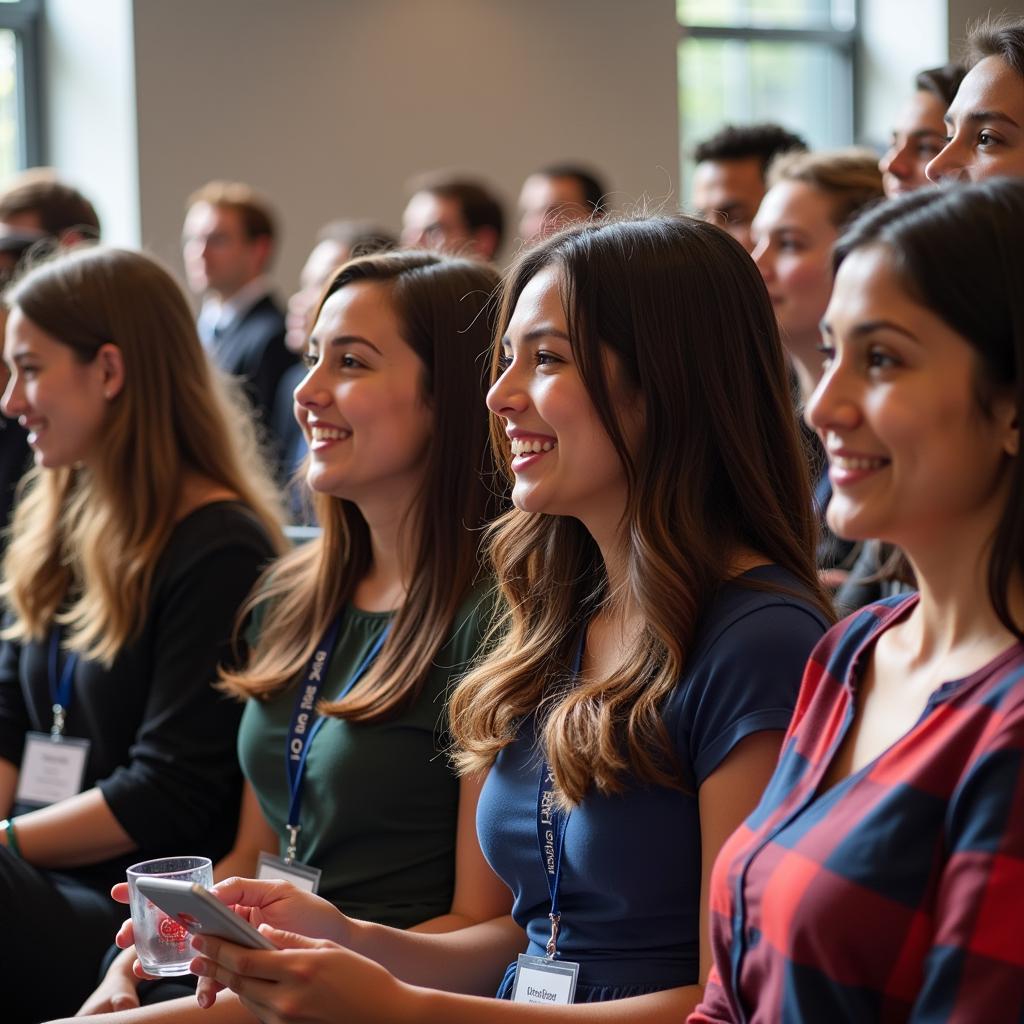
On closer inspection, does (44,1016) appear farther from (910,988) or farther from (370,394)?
(910,988)

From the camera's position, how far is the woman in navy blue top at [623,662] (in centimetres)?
151

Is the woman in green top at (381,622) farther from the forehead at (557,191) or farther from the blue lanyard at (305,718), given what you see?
the forehead at (557,191)

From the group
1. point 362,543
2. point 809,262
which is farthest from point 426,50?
point 362,543

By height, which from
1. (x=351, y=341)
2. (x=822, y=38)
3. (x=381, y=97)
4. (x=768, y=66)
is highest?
(x=822, y=38)

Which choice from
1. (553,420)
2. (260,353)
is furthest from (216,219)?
(553,420)

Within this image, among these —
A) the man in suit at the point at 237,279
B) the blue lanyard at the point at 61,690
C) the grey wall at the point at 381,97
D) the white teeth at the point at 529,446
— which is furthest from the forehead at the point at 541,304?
the grey wall at the point at 381,97

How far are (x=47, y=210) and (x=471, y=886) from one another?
305cm

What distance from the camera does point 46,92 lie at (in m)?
6.31

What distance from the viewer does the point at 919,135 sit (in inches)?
112

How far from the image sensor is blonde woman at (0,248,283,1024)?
7.84ft

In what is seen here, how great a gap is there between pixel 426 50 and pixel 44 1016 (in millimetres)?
5126

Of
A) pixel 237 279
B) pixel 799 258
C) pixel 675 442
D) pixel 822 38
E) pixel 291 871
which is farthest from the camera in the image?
pixel 822 38

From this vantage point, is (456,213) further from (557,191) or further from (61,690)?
(61,690)

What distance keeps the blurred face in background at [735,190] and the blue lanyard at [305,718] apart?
2359mm
